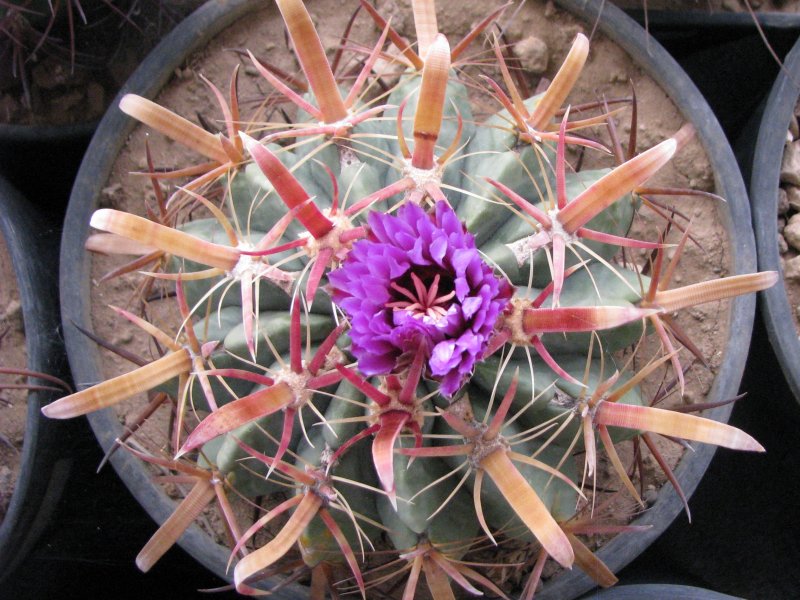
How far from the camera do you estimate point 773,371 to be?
1297 millimetres

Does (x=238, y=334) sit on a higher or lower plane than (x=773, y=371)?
higher

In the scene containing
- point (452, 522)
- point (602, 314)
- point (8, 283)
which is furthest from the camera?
point (8, 283)

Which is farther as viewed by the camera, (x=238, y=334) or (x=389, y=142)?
(x=389, y=142)

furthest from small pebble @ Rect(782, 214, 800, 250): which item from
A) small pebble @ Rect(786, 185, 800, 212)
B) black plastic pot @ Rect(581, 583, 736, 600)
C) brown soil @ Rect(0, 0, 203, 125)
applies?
brown soil @ Rect(0, 0, 203, 125)

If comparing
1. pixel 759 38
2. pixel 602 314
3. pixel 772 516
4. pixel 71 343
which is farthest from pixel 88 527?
pixel 759 38

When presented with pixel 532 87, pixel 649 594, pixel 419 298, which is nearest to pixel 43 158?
pixel 532 87

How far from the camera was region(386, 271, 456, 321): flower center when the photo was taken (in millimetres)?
594

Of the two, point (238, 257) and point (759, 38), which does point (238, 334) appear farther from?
point (759, 38)

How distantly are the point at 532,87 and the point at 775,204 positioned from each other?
0.41 meters

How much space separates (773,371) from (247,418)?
39.7 inches

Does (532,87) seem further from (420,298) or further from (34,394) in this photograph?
(34,394)

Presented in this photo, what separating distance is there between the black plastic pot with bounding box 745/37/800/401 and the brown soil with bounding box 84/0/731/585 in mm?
66

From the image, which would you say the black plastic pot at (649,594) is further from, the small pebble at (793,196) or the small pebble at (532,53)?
the small pebble at (532,53)

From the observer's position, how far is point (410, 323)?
0.58 meters
